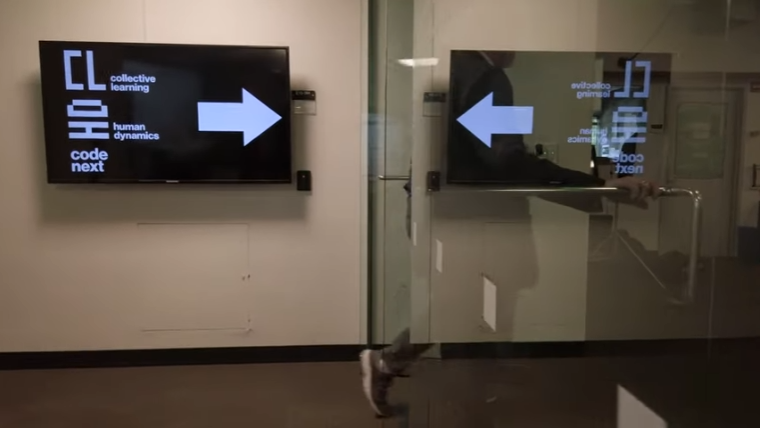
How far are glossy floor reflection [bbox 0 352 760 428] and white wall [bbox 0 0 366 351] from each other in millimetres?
251

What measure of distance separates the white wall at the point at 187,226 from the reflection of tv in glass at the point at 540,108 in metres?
0.61

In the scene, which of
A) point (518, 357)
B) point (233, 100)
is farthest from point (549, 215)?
point (233, 100)

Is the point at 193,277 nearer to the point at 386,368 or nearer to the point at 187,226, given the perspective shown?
the point at 187,226

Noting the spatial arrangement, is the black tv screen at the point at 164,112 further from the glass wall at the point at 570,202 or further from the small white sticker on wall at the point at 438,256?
the small white sticker on wall at the point at 438,256

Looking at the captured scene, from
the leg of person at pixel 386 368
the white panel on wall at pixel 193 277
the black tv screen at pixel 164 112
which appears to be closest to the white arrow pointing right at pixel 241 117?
the black tv screen at pixel 164 112

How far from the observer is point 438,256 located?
3230mm

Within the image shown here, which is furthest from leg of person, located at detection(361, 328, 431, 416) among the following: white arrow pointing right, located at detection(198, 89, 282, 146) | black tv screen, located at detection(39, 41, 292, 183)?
white arrow pointing right, located at detection(198, 89, 282, 146)

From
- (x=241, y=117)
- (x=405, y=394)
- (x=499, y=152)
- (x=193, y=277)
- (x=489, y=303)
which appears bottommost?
(x=405, y=394)

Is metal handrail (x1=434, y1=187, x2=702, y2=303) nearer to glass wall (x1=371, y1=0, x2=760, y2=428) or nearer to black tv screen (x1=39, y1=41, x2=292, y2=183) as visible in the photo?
glass wall (x1=371, y1=0, x2=760, y2=428)

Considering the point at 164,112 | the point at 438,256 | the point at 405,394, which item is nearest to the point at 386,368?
the point at 405,394

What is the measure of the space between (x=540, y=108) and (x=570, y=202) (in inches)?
21.9

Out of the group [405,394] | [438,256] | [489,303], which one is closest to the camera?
[405,394]

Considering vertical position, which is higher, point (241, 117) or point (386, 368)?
point (241, 117)

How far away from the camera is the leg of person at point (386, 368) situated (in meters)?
2.75
